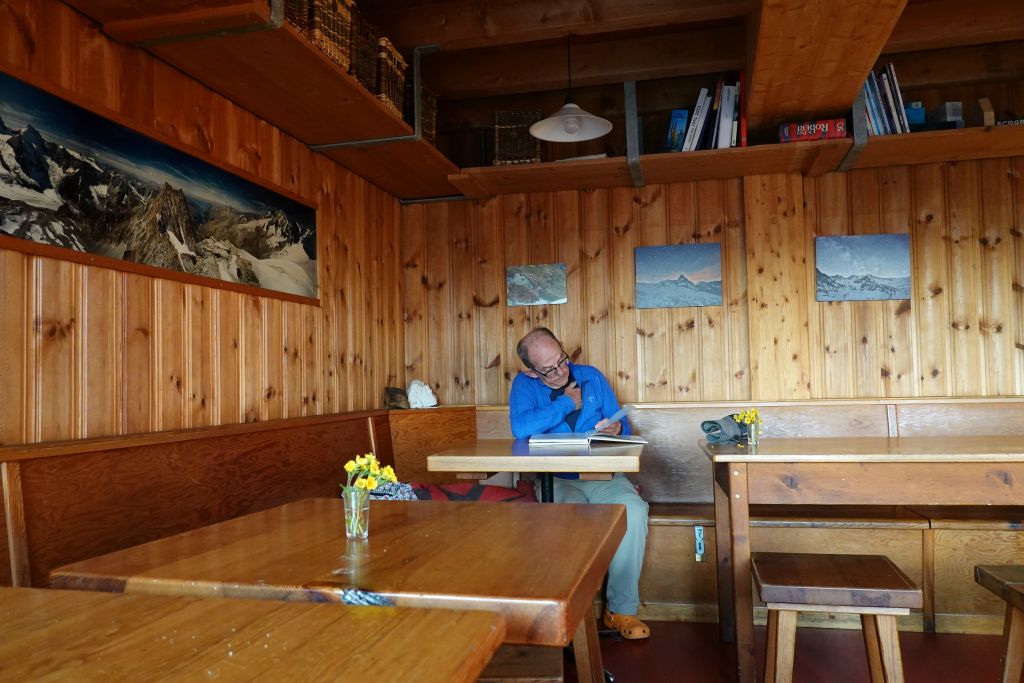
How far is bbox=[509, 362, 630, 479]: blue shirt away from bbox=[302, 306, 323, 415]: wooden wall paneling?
100 centimetres

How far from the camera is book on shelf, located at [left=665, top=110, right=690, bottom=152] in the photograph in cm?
433

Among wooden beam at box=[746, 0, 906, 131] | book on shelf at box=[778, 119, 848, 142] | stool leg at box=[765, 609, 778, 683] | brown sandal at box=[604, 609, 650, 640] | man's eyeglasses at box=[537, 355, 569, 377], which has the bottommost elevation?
brown sandal at box=[604, 609, 650, 640]

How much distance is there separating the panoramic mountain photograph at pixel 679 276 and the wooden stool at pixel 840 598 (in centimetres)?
256

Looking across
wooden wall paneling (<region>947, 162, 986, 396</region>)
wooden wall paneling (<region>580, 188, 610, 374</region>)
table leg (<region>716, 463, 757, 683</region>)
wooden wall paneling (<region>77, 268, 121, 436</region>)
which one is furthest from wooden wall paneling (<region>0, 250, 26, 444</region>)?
wooden wall paneling (<region>947, 162, 986, 396</region>)

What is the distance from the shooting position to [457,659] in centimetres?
84

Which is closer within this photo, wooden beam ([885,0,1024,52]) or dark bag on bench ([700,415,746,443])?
dark bag on bench ([700,415,746,443])

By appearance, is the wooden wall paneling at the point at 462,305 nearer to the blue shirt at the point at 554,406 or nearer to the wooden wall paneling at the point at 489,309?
the wooden wall paneling at the point at 489,309

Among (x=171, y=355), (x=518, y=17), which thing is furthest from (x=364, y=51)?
(x=171, y=355)

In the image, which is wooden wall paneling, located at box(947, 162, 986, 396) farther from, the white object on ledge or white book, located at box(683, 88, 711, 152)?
the white object on ledge

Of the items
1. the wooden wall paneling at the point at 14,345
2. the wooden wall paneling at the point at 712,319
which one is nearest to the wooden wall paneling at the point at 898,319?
the wooden wall paneling at the point at 712,319

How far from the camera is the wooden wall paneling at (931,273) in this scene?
446 cm

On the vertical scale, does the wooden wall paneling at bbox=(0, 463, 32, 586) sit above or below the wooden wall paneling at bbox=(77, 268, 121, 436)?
below

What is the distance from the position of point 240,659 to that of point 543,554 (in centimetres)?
62

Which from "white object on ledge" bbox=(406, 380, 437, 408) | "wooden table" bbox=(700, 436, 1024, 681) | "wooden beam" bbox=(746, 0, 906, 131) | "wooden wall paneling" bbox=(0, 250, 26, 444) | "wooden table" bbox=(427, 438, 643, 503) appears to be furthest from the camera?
"white object on ledge" bbox=(406, 380, 437, 408)
